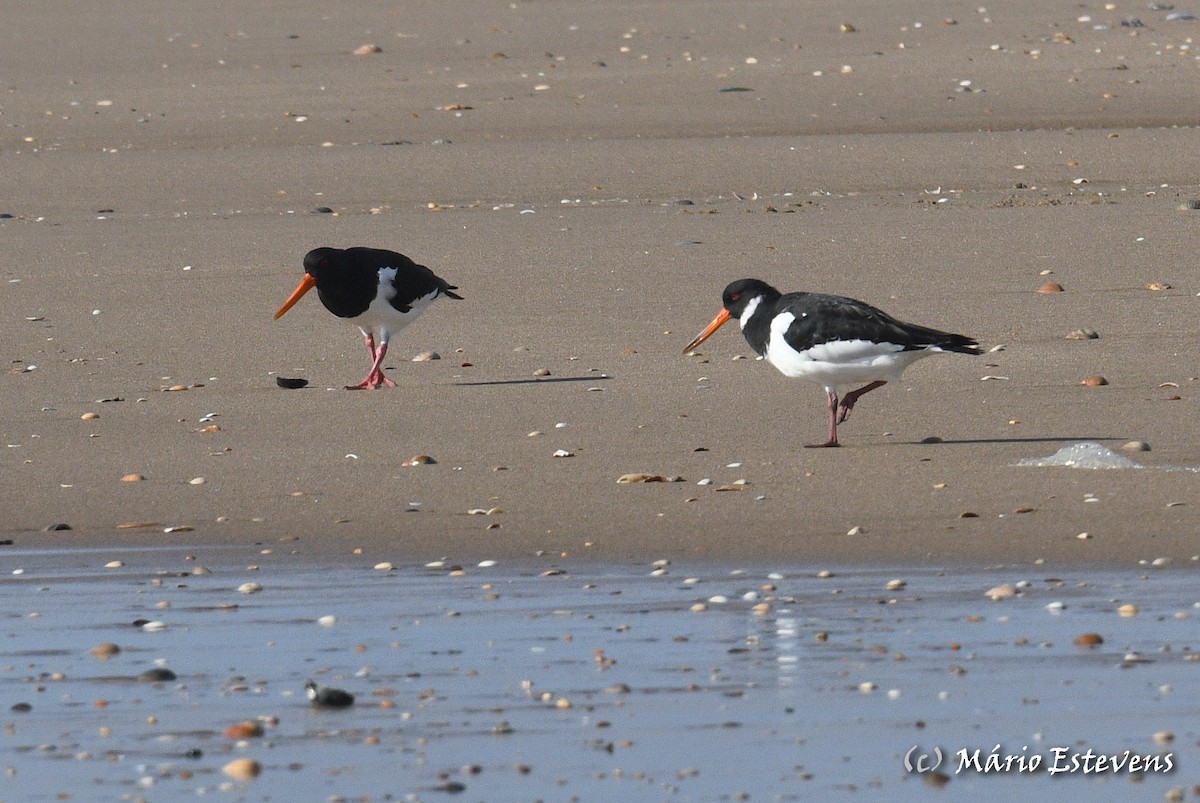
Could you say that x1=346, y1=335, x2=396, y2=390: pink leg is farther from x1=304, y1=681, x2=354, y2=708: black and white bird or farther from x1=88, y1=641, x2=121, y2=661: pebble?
x1=304, y1=681, x2=354, y2=708: black and white bird

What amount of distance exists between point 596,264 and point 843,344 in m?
3.88

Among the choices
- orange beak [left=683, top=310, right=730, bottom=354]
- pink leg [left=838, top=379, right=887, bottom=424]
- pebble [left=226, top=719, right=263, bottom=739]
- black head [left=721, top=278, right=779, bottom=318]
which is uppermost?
black head [left=721, top=278, right=779, bottom=318]

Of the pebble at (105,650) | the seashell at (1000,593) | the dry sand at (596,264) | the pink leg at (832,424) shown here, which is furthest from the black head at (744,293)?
the pebble at (105,650)

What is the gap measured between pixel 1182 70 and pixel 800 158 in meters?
5.50

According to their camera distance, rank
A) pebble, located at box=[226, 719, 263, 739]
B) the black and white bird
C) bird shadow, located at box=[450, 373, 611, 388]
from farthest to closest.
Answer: bird shadow, located at box=[450, 373, 611, 388] → the black and white bird → pebble, located at box=[226, 719, 263, 739]

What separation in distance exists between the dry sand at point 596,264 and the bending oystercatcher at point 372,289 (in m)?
0.25

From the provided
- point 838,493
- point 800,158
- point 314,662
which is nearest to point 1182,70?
point 800,158

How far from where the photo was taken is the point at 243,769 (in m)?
4.16

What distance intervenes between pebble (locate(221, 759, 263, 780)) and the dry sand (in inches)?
82.1

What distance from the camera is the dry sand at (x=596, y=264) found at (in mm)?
6801

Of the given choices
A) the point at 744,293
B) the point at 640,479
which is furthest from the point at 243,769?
the point at 744,293

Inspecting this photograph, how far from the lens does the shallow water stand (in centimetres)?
412

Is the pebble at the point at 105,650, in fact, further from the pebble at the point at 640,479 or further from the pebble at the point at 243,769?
the pebble at the point at 640,479

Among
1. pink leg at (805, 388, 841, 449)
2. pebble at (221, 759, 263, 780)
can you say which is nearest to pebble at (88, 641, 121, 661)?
pebble at (221, 759, 263, 780)
